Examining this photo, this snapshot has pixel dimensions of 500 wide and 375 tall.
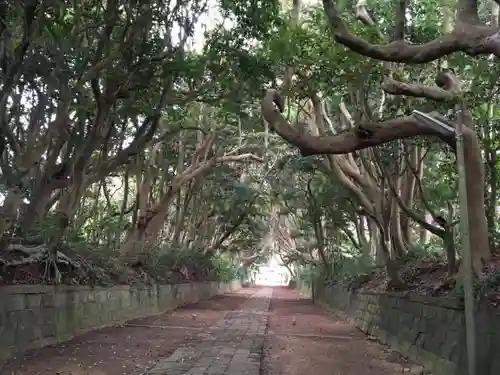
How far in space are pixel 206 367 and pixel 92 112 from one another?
5.16 m

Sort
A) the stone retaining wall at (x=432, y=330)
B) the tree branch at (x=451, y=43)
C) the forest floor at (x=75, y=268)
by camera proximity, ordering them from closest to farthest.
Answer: the tree branch at (x=451, y=43)
the stone retaining wall at (x=432, y=330)
the forest floor at (x=75, y=268)

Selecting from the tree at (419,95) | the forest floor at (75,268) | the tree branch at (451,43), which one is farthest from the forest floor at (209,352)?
the tree branch at (451,43)

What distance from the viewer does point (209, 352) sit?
384 inches

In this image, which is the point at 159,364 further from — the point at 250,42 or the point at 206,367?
the point at 250,42

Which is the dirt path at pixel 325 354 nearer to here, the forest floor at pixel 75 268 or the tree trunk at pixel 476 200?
the tree trunk at pixel 476 200

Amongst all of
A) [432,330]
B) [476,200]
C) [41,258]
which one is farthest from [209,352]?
[476,200]

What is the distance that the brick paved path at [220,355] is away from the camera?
804 centimetres

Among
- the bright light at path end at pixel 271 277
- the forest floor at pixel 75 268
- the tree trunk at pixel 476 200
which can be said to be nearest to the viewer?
the tree trunk at pixel 476 200

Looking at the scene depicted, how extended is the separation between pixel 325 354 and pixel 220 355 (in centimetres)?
191

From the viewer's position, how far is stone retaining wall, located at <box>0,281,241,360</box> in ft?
26.5

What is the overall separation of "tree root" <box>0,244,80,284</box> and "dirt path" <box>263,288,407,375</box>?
3.74 m

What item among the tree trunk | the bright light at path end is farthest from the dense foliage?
the bright light at path end

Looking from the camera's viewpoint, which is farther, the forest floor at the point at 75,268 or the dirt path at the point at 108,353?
the forest floor at the point at 75,268

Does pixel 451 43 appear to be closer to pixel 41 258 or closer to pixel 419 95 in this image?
pixel 419 95
